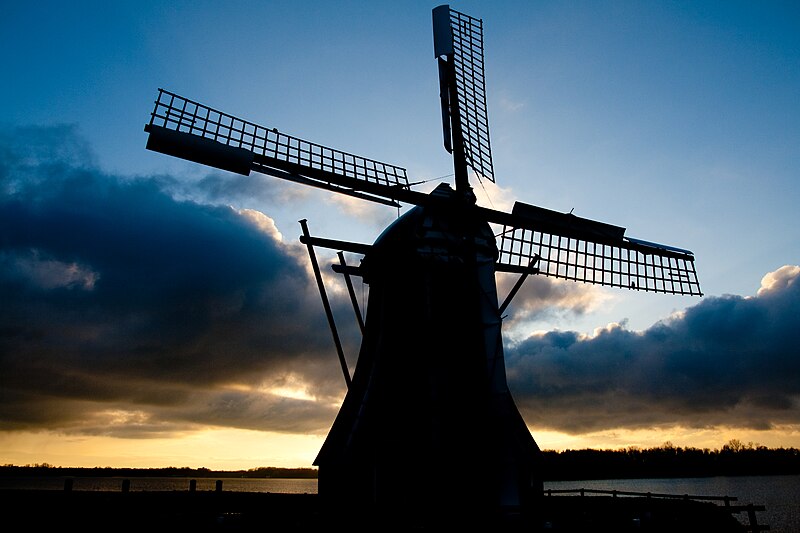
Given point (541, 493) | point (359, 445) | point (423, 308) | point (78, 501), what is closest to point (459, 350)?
point (423, 308)

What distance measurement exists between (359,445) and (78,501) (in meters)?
8.20

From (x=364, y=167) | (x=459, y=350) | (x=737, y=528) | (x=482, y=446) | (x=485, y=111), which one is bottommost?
(x=737, y=528)

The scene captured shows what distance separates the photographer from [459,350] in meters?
18.1

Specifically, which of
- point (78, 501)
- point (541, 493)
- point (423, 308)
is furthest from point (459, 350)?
point (78, 501)

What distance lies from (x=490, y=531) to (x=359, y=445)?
14.2 ft

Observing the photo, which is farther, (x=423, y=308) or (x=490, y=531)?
(x=423, y=308)

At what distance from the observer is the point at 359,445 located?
1733 cm

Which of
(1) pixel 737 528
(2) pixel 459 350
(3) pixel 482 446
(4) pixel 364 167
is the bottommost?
(1) pixel 737 528

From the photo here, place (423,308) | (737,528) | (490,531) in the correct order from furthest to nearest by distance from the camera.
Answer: (737,528) < (423,308) < (490,531)

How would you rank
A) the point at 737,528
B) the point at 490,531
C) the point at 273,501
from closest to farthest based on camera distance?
the point at 490,531 < the point at 273,501 < the point at 737,528

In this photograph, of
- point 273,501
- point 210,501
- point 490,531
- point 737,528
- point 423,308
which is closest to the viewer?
point 490,531

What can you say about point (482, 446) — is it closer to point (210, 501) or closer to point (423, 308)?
point (423, 308)

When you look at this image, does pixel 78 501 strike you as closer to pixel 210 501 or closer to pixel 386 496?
pixel 210 501

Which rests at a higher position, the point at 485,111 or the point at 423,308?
the point at 485,111
